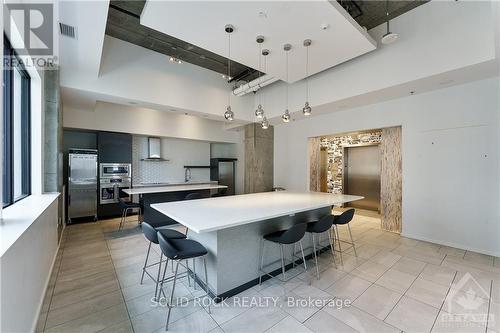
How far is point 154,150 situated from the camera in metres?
6.57

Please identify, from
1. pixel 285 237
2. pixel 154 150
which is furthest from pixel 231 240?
pixel 154 150

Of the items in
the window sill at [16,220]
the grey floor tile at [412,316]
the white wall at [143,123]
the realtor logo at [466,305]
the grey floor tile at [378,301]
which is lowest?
the realtor logo at [466,305]

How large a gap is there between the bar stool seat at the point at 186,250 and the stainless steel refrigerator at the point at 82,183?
13.9 ft

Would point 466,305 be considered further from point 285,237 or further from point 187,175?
point 187,175

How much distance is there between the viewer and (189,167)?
754 centimetres

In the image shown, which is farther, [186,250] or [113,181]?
[113,181]

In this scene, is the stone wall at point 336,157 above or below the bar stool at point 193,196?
above

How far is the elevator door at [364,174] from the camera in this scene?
626cm

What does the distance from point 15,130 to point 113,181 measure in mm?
3256

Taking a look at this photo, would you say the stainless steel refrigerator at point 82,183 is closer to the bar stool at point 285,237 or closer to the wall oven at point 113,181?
the wall oven at point 113,181

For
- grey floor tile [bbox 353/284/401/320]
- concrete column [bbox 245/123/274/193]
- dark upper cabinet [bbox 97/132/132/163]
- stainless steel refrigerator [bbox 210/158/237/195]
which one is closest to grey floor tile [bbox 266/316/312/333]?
grey floor tile [bbox 353/284/401/320]

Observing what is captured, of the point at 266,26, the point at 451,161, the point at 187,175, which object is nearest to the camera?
the point at 266,26

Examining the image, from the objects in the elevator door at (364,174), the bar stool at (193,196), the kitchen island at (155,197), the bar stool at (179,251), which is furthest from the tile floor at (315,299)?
the elevator door at (364,174)

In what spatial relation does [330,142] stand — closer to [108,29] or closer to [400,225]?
[400,225]
